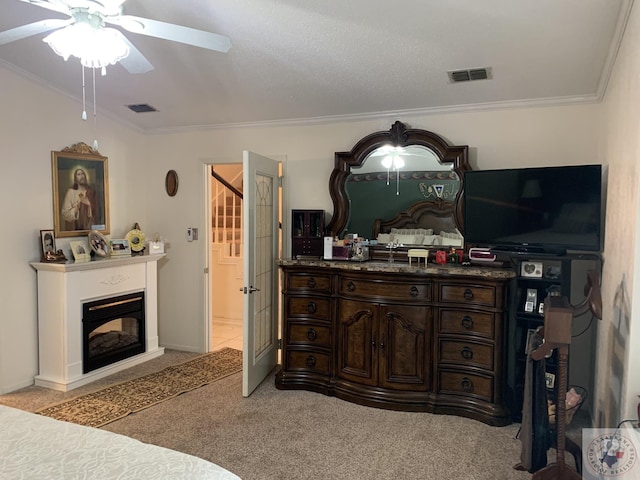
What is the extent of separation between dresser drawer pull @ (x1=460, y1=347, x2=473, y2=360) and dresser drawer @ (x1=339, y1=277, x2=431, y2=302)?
0.44 metres

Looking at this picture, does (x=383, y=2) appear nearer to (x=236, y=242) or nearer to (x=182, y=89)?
(x=182, y=89)

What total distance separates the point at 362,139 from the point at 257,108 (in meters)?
1.01

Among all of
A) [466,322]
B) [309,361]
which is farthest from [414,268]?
[309,361]

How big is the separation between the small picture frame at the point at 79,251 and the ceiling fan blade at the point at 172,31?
101 inches

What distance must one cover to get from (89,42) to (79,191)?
2.65 m

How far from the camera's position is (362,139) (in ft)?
13.0

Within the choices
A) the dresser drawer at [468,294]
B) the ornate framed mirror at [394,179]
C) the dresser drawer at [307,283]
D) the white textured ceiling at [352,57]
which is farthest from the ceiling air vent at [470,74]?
the dresser drawer at [307,283]

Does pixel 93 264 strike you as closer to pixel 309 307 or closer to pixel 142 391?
pixel 142 391

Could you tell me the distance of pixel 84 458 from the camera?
1.44 m

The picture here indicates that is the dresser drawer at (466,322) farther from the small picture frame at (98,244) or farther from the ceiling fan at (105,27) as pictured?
the small picture frame at (98,244)

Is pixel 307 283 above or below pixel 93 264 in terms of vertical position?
below

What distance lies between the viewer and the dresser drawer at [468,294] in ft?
10.5

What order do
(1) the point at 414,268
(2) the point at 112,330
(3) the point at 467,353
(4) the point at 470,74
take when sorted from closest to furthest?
(4) the point at 470,74 → (3) the point at 467,353 → (1) the point at 414,268 → (2) the point at 112,330

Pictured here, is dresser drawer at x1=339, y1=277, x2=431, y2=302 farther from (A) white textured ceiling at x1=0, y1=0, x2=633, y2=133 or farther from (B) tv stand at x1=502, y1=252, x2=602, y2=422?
(A) white textured ceiling at x1=0, y1=0, x2=633, y2=133
